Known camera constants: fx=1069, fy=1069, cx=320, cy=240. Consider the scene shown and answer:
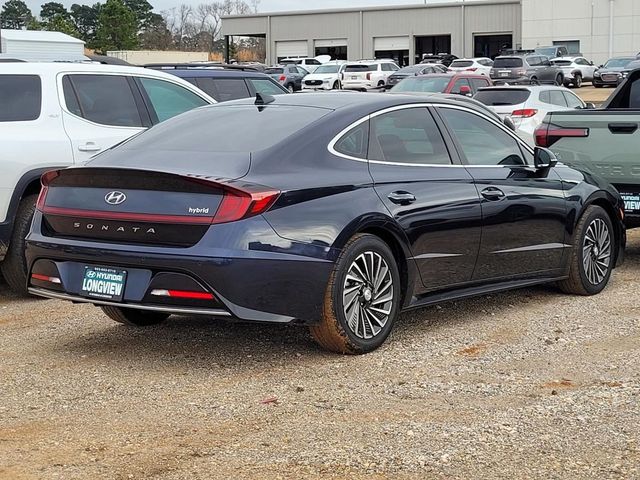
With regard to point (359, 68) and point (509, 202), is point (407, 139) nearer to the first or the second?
point (509, 202)

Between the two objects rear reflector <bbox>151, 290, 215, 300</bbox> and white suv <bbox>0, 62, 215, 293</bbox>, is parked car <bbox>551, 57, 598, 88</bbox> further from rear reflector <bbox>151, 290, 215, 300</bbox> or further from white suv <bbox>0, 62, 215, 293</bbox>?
rear reflector <bbox>151, 290, 215, 300</bbox>

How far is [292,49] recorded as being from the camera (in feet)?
280

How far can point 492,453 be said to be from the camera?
15.2 ft

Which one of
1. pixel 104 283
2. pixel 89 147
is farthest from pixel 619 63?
pixel 104 283

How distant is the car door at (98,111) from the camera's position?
863cm

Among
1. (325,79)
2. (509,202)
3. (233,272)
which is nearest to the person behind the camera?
(233,272)

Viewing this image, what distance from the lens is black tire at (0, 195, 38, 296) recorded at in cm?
820

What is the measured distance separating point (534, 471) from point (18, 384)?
2.90 meters

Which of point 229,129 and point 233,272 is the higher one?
point 229,129

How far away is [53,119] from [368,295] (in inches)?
139

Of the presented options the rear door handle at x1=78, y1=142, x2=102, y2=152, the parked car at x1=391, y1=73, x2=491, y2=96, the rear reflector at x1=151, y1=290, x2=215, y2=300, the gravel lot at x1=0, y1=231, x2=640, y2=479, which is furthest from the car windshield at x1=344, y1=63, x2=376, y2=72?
the rear reflector at x1=151, y1=290, x2=215, y2=300

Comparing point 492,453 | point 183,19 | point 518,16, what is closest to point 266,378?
point 492,453

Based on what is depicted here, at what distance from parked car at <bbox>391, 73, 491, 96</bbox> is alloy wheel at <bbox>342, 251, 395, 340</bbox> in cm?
1709

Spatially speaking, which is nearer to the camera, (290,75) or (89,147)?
(89,147)
